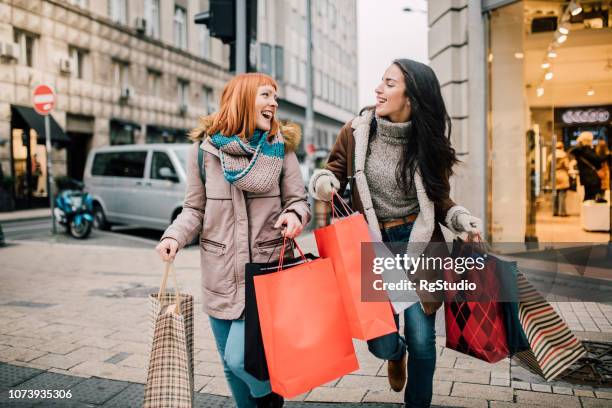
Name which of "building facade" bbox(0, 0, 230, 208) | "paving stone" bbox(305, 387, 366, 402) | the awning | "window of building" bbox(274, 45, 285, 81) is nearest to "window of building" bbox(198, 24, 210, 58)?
"building facade" bbox(0, 0, 230, 208)

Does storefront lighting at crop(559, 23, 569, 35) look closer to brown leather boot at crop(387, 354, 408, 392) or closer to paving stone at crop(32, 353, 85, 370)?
brown leather boot at crop(387, 354, 408, 392)

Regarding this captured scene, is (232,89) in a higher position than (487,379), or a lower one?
higher

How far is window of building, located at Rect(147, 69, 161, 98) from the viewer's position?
28.0 m

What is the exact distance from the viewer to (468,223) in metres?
2.72

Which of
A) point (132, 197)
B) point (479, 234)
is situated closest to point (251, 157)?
point (479, 234)

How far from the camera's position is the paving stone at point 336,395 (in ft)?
11.3

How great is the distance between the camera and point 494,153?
26.5 feet

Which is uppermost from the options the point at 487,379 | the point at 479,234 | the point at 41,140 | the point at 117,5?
the point at 117,5

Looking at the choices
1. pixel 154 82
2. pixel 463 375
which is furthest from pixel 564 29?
pixel 154 82

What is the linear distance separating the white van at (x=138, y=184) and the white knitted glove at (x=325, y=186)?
836cm

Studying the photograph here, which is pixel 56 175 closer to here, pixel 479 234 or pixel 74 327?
pixel 74 327

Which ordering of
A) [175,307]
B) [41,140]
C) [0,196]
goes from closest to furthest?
[175,307], [0,196], [41,140]

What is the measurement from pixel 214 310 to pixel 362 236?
0.76 metres

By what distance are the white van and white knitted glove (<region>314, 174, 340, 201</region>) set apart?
329 inches
